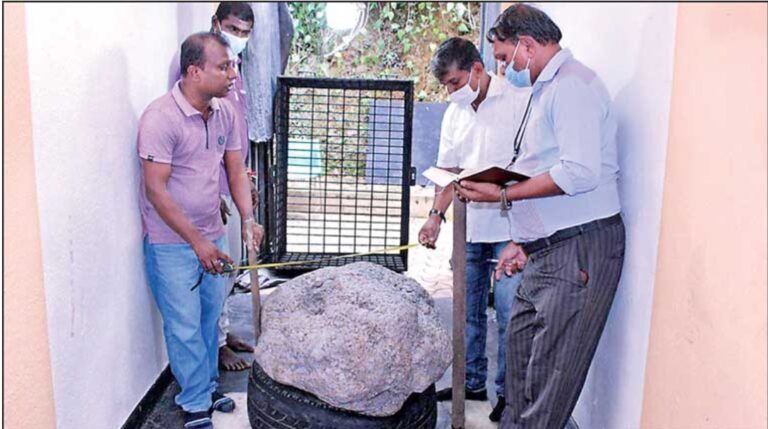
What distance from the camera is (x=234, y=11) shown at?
10.4 feet

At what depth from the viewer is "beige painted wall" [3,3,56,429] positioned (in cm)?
172

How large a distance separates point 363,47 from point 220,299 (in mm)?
5902

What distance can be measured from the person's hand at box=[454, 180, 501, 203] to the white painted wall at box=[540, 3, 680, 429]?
0.38 meters

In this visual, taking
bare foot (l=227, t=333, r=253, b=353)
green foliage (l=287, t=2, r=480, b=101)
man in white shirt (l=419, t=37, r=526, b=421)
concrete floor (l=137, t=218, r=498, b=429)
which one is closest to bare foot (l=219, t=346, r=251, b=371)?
concrete floor (l=137, t=218, r=498, b=429)

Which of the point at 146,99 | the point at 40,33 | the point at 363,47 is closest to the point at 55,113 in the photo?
the point at 40,33

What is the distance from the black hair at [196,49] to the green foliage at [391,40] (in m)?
5.57

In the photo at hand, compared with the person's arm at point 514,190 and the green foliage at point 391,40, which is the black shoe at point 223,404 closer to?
the person's arm at point 514,190

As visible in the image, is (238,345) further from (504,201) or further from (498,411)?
(504,201)

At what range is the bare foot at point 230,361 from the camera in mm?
3352

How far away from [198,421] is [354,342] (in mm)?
904

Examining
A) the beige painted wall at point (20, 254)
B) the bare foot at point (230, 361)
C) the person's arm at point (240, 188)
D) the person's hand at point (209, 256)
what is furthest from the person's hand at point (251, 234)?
the beige painted wall at point (20, 254)

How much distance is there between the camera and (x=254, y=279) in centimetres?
269

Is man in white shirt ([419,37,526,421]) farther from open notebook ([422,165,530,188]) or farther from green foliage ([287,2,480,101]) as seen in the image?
green foliage ([287,2,480,101])

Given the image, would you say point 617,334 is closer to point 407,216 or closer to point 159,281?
point 159,281
